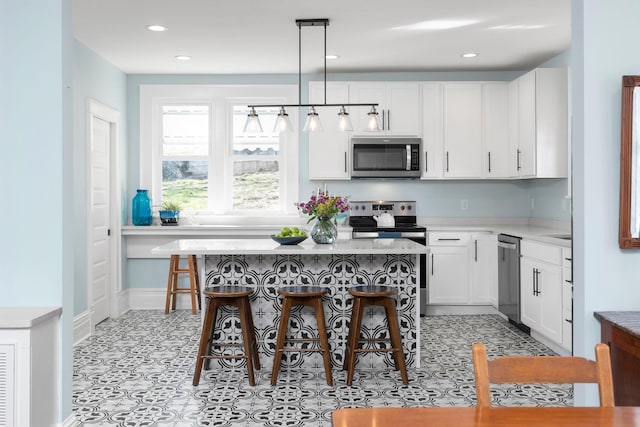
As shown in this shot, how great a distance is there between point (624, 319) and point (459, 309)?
12.3ft

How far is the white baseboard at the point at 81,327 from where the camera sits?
4.92 meters

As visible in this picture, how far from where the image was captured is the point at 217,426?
313 centimetres

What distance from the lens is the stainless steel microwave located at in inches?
239

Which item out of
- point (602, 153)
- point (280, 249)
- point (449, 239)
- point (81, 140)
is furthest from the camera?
point (449, 239)

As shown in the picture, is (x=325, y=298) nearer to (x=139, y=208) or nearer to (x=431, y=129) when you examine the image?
(x=431, y=129)

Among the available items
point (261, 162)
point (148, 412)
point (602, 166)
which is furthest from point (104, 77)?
point (602, 166)

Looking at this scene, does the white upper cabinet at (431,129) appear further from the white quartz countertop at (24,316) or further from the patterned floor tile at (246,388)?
the white quartz countertop at (24,316)

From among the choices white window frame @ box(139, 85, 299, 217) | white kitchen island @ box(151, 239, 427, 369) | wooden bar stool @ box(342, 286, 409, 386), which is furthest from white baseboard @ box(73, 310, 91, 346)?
wooden bar stool @ box(342, 286, 409, 386)

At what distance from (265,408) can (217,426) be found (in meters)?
0.35

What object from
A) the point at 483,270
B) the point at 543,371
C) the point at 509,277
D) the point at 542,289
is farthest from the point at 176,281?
the point at 543,371

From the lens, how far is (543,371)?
1659 millimetres

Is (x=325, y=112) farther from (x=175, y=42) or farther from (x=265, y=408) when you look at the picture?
(x=265, y=408)

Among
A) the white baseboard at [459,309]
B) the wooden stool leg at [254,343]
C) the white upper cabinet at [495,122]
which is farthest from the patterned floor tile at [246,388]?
the white upper cabinet at [495,122]

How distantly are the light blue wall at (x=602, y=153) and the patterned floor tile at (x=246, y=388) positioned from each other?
1177 millimetres
